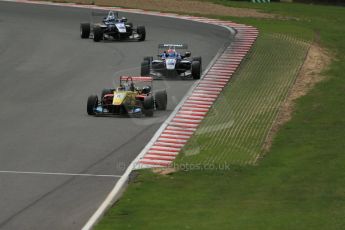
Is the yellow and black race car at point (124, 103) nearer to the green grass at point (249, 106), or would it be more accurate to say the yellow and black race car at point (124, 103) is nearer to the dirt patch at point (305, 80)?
the green grass at point (249, 106)

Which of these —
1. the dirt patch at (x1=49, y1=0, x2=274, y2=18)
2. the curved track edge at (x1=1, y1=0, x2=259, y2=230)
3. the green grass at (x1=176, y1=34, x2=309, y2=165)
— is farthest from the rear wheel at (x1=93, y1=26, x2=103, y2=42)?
the dirt patch at (x1=49, y1=0, x2=274, y2=18)

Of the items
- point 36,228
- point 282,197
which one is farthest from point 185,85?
point 36,228

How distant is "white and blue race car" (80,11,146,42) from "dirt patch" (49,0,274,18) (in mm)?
9508

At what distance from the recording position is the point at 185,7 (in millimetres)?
56125

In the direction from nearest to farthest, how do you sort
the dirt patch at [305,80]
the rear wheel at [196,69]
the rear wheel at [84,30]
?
the dirt patch at [305,80], the rear wheel at [196,69], the rear wheel at [84,30]

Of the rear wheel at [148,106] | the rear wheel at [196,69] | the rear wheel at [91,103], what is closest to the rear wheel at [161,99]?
the rear wheel at [148,106]

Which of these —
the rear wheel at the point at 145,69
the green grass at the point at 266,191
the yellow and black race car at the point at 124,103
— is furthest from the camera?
the rear wheel at the point at 145,69

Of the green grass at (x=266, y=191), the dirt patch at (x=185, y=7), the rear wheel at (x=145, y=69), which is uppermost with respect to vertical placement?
the green grass at (x=266, y=191)

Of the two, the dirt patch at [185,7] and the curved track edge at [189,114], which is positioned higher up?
the curved track edge at [189,114]

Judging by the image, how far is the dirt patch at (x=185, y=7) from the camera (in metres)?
53.2

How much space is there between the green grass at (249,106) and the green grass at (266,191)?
86 centimetres

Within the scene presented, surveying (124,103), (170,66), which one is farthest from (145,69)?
(124,103)

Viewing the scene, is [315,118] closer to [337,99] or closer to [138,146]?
[337,99]

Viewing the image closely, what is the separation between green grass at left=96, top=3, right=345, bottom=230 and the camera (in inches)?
722
